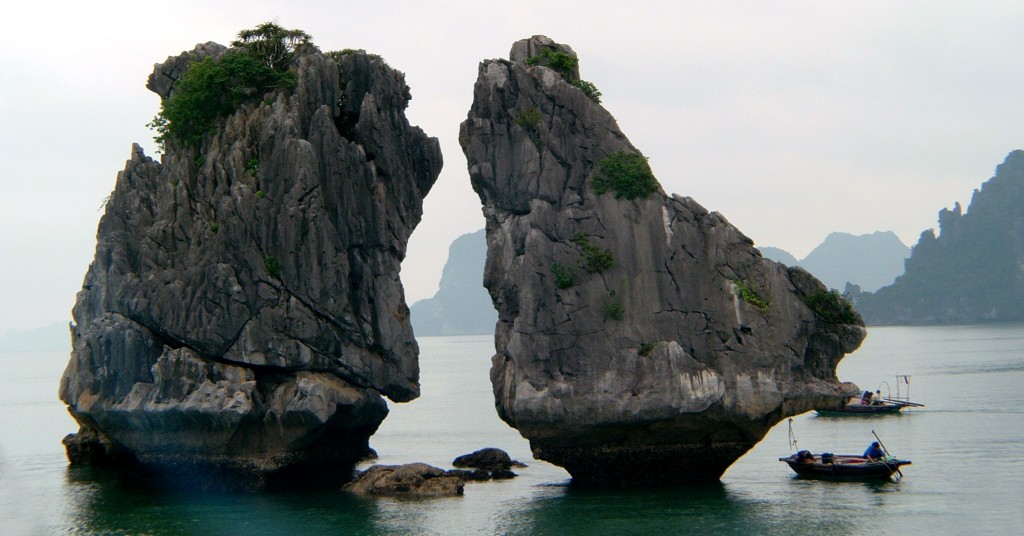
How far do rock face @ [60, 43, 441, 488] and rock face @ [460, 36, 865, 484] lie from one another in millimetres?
4504

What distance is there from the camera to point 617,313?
40.7 m

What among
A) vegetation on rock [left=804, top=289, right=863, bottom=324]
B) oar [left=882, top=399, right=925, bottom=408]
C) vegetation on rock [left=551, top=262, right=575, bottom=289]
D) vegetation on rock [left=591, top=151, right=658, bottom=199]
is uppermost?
vegetation on rock [left=591, top=151, right=658, bottom=199]

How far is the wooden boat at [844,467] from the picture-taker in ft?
140

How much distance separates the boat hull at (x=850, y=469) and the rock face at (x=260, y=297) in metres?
14.5

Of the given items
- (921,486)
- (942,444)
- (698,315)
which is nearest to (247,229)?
(698,315)

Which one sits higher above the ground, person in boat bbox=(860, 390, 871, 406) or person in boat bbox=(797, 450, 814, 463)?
person in boat bbox=(860, 390, 871, 406)

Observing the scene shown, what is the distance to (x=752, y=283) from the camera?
41812mm

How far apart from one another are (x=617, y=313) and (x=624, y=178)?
15.4 feet

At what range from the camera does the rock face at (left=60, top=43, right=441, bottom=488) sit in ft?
137

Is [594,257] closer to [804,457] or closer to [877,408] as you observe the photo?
[804,457]

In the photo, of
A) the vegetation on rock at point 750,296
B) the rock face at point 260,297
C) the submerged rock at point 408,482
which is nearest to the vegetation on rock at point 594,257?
the vegetation on rock at point 750,296

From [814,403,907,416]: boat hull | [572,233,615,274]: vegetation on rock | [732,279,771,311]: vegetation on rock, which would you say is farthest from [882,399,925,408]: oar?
[572,233,615,274]: vegetation on rock

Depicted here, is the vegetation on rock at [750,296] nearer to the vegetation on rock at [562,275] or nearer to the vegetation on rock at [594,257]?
the vegetation on rock at [594,257]

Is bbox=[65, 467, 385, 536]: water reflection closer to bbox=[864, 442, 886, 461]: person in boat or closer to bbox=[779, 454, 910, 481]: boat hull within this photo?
bbox=[779, 454, 910, 481]: boat hull
